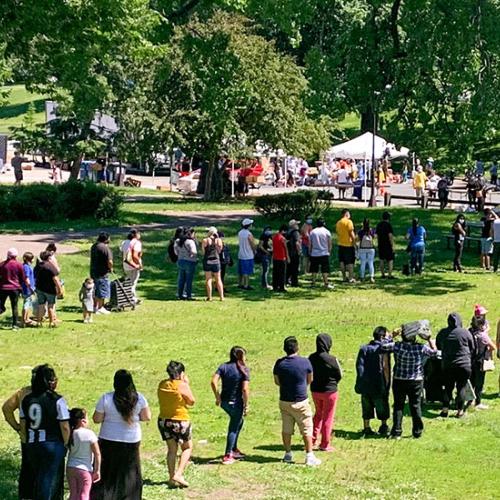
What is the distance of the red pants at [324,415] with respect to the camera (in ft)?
41.6

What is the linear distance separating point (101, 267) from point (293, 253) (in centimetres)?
539

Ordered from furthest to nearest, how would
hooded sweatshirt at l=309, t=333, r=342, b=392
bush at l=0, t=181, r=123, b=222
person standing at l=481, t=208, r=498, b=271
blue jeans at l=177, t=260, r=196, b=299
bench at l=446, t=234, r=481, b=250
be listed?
bush at l=0, t=181, r=123, b=222
bench at l=446, t=234, r=481, b=250
person standing at l=481, t=208, r=498, b=271
blue jeans at l=177, t=260, r=196, b=299
hooded sweatshirt at l=309, t=333, r=342, b=392

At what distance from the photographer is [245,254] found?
23734 mm

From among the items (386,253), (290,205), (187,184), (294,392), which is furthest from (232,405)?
(187,184)

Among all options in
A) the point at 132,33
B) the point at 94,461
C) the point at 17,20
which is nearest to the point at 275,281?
the point at 132,33

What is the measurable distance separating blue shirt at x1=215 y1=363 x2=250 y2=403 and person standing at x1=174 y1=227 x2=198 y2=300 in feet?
34.4

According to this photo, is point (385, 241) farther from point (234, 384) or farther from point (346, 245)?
point (234, 384)

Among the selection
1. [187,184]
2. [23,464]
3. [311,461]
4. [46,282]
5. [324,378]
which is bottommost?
[311,461]

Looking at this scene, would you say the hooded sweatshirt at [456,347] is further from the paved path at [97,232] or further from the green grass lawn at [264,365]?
the paved path at [97,232]

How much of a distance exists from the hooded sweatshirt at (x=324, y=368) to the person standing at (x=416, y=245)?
42.9 ft

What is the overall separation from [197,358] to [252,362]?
0.89 meters

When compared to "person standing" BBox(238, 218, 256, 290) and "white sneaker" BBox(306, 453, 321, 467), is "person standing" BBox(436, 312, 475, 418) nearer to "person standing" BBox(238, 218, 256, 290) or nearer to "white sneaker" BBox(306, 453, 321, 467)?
"white sneaker" BBox(306, 453, 321, 467)

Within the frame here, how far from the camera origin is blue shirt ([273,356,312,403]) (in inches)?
472

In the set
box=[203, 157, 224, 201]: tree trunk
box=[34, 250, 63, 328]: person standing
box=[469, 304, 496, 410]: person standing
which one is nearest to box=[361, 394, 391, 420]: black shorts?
box=[469, 304, 496, 410]: person standing
